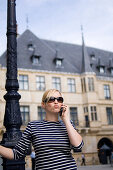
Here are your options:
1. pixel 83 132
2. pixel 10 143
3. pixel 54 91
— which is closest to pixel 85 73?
pixel 83 132

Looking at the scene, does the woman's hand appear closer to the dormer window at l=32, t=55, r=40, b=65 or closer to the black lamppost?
the black lamppost

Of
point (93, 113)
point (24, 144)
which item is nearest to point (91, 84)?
point (93, 113)

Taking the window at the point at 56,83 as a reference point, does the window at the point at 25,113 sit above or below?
below

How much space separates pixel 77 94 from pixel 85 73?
2838 millimetres

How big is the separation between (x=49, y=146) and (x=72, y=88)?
83.6 feet

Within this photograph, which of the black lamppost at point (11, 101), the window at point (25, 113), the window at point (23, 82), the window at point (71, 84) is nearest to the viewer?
the black lamppost at point (11, 101)

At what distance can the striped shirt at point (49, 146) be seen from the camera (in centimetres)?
222

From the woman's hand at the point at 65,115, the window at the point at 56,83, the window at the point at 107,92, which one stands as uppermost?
the window at the point at 56,83

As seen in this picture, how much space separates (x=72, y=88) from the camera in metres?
27.7

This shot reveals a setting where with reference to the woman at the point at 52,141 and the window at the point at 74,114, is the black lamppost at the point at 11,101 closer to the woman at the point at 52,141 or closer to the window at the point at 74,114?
the woman at the point at 52,141

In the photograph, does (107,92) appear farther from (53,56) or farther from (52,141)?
(52,141)

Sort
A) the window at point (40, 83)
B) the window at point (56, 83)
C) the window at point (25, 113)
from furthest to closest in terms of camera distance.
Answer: the window at point (56, 83) < the window at point (40, 83) < the window at point (25, 113)

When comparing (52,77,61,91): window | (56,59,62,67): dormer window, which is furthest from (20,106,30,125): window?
(56,59,62,67): dormer window

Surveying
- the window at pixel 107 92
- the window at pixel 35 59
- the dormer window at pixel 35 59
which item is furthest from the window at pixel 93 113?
the window at pixel 35 59
